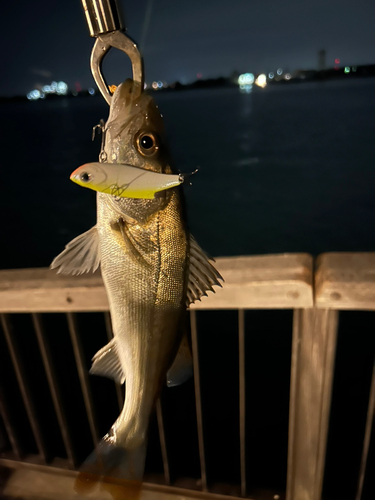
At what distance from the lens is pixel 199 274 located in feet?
3.36

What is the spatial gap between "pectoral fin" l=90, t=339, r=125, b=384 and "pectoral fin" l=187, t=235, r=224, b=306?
270 mm

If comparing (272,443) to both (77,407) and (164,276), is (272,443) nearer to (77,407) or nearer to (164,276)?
(77,407)

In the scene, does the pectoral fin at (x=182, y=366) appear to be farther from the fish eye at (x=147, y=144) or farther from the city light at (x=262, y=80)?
the city light at (x=262, y=80)

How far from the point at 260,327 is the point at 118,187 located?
8.33m

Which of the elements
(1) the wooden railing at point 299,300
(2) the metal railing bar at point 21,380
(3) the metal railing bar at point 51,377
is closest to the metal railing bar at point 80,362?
(1) the wooden railing at point 299,300

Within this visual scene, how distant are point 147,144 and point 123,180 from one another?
240 millimetres

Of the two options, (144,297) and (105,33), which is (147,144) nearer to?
(105,33)

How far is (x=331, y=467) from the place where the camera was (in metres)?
4.89

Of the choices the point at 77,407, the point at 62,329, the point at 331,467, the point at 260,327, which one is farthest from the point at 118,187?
the point at 62,329

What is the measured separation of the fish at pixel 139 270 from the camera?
943 millimetres

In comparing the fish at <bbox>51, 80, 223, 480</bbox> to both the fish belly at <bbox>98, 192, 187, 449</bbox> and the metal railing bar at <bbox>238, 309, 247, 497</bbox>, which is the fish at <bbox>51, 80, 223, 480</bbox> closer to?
the fish belly at <bbox>98, 192, 187, 449</bbox>

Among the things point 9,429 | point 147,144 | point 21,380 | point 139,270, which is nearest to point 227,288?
point 139,270

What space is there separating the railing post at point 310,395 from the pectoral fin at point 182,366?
621 mm

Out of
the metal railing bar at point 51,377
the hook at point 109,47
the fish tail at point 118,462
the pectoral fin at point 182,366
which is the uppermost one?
the hook at point 109,47
